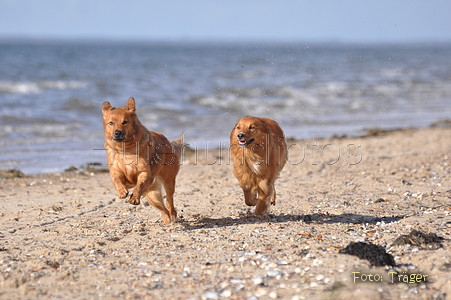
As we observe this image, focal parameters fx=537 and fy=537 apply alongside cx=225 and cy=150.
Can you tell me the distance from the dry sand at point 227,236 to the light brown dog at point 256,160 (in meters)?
0.30

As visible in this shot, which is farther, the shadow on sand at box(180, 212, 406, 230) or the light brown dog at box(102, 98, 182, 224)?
the shadow on sand at box(180, 212, 406, 230)

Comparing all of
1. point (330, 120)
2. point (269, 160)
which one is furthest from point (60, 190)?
point (330, 120)

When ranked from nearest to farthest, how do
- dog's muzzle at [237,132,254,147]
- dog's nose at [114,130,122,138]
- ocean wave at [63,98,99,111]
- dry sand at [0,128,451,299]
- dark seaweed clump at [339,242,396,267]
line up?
dry sand at [0,128,451,299] < dark seaweed clump at [339,242,396,267] < dog's nose at [114,130,122,138] < dog's muzzle at [237,132,254,147] < ocean wave at [63,98,99,111]

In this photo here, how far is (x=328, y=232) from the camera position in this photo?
20.0 ft

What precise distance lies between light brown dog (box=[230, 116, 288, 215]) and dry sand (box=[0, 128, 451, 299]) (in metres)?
0.30

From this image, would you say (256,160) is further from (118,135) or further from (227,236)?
(118,135)

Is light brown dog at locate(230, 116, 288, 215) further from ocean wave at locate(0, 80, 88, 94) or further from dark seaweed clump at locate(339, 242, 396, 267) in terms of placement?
ocean wave at locate(0, 80, 88, 94)

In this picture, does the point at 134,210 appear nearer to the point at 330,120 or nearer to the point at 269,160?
the point at 269,160

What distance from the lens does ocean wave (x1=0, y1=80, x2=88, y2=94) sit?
21.7 m

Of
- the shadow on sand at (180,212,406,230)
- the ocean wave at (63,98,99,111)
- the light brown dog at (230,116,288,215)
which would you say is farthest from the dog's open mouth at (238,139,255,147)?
the ocean wave at (63,98,99,111)

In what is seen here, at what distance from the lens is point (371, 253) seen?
16.5 feet

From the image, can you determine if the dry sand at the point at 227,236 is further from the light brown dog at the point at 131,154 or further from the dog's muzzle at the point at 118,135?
the dog's muzzle at the point at 118,135

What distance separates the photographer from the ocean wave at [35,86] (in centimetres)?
2169

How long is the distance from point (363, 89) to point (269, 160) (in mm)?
22158
